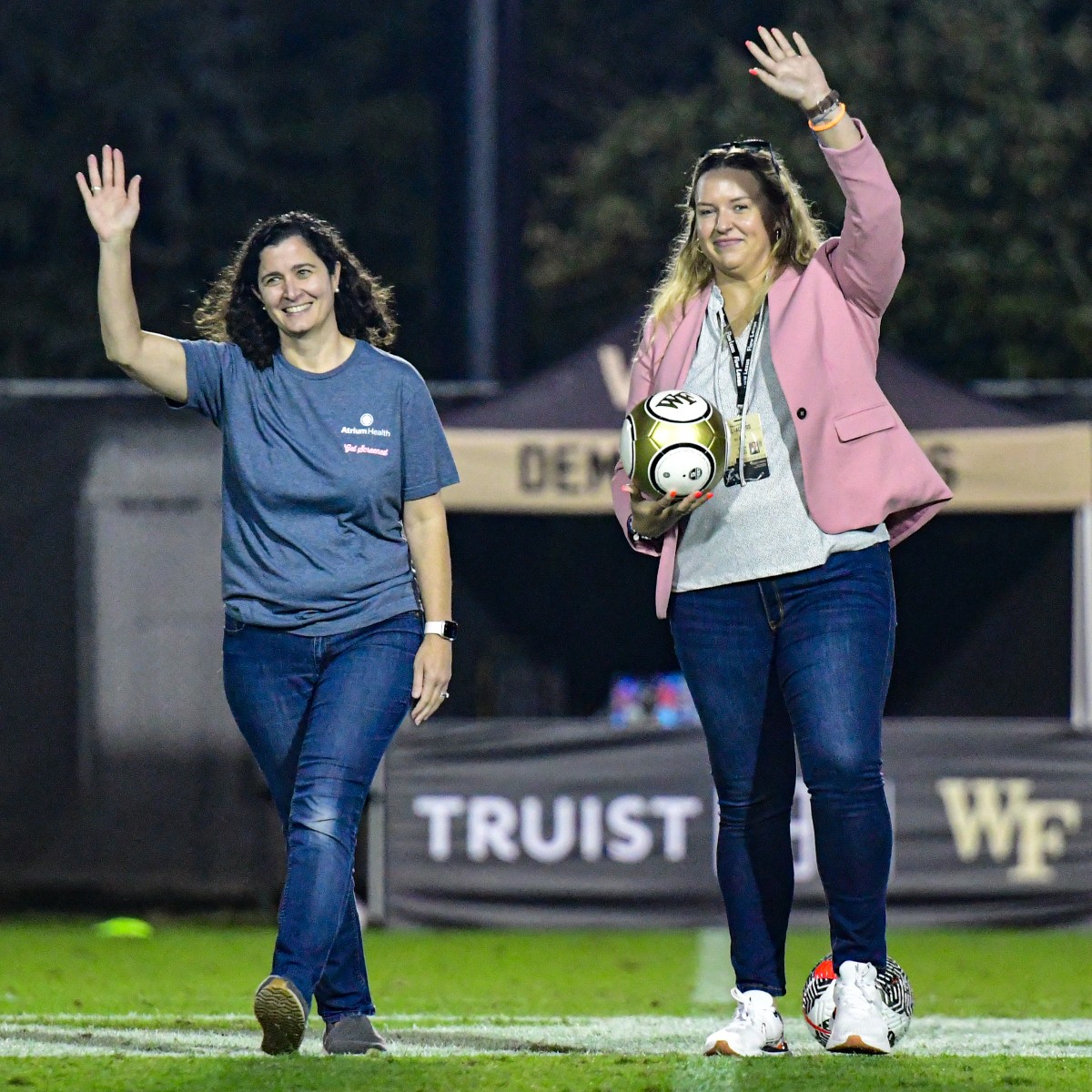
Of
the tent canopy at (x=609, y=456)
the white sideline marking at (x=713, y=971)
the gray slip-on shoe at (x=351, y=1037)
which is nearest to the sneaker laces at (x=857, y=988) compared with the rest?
the gray slip-on shoe at (x=351, y=1037)

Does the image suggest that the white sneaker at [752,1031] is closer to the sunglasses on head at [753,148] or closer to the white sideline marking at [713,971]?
the sunglasses on head at [753,148]

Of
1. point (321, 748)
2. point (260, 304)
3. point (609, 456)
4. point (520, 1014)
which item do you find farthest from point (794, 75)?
point (609, 456)

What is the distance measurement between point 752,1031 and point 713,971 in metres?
4.10

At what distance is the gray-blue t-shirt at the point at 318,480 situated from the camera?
15.6ft

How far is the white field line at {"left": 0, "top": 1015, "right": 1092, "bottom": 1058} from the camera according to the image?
494cm

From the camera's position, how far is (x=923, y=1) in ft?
68.2

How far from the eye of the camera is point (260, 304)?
498cm

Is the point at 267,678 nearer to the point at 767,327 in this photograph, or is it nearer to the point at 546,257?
the point at 767,327

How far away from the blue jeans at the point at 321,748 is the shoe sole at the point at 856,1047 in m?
1.06

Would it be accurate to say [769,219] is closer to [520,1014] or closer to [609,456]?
[520,1014]

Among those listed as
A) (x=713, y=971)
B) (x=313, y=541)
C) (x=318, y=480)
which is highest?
(x=318, y=480)

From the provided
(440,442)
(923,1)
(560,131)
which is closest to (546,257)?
(560,131)

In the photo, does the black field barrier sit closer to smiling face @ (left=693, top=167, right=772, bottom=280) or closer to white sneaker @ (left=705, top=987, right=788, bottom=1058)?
white sneaker @ (left=705, top=987, right=788, bottom=1058)

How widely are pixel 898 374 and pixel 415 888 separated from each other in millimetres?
3417
